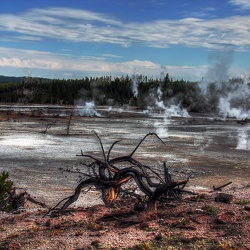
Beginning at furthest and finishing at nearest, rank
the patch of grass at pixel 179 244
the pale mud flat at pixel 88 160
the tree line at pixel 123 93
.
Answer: the tree line at pixel 123 93 < the pale mud flat at pixel 88 160 < the patch of grass at pixel 179 244

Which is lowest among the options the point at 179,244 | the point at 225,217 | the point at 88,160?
the point at 88,160

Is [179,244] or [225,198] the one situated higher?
[225,198]

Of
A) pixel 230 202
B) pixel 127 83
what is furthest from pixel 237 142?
pixel 127 83

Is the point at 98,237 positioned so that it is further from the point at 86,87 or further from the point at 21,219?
the point at 86,87

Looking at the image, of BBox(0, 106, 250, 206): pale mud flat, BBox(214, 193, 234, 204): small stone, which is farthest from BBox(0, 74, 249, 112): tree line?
BBox(214, 193, 234, 204): small stone

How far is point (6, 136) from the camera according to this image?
30.8 metres

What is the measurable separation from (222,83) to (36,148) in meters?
61.6

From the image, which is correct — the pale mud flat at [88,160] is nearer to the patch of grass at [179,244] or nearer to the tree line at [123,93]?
the patch of grass at [179,244]

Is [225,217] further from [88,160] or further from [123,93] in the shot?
[123,93]

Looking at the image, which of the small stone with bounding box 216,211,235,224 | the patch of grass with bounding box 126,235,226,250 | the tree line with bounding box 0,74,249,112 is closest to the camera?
the patch of grass with bounding box 126,235,226,250

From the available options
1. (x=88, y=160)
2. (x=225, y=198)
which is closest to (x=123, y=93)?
(x=88, y=160)

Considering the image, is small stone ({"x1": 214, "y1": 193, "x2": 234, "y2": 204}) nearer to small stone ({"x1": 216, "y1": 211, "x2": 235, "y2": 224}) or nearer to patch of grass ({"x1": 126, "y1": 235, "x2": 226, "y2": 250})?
small stone ({"x1": 216, "y1": 211, "x2": 235, "y2": 224})

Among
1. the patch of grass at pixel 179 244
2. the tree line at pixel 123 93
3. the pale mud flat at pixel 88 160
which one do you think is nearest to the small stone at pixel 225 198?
the patch of grass at pixel 179 244

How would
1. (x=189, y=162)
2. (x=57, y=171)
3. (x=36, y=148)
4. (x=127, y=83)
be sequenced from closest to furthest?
1. (x=57, y=171)
2. (x=189, y=162)
3. (x=36, y=148)
4. (x=127, y=83)
